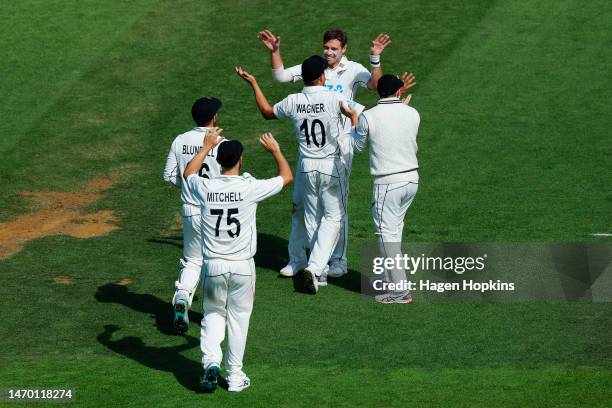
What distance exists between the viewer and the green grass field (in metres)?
12.0

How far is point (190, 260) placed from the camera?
13305 mm

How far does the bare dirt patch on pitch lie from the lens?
1628 centimetres

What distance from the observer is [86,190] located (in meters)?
17.8

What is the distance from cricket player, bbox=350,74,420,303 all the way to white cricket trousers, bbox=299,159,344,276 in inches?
26.3

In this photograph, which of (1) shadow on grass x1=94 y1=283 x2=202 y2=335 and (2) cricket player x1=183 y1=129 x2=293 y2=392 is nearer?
(2) cricket player x1=183 y1=129 x2=293 y2=392

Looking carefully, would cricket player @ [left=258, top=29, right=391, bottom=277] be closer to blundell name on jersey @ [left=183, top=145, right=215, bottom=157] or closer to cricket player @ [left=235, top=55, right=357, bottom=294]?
cricket player @ [left=235, top=55, right=357, bottom=294]

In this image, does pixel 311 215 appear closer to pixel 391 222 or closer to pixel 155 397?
pixel 391 222

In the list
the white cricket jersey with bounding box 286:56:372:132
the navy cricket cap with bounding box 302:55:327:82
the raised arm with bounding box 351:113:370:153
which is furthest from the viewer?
the white cricket jersey with bounding box 286:56:372:132

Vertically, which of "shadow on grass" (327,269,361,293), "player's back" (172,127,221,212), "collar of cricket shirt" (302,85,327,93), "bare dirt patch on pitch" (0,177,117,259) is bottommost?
"shadow on grass" (327,269,361,293)

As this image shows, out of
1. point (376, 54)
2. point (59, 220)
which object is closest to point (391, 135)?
point (376, 54)

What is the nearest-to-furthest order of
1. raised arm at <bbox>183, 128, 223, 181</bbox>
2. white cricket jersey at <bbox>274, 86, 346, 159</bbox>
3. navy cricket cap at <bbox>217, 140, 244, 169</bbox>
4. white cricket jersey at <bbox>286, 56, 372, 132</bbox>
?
navy cricket cap at <bbox>217, 140, 244, 169</bbox>, raised arm at <bbox>183, 128, 223, 181</bbox>, white cricket jersey at <bbox>274, 86, 346, 159</bbox>, white cricket jersey at <bbox>286, 56, 372, 132</bbox>

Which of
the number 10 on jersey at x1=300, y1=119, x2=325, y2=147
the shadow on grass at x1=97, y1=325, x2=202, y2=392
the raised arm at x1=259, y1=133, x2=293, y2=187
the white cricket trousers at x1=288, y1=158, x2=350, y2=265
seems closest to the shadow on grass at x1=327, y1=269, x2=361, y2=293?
the white cricket trousers at x1=288, y1=158, x2=350, y2=265

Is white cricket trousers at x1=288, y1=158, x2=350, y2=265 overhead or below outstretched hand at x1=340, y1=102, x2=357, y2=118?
below

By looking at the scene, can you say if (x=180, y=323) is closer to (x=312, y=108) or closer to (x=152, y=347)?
(x=152, y=347)
